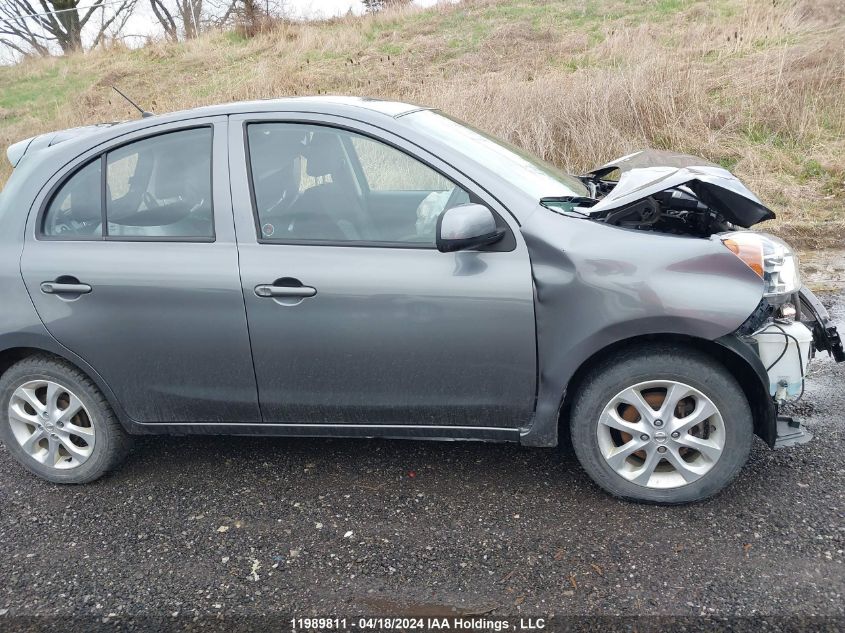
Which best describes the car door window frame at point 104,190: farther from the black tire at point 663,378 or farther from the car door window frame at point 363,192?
the black tire at point 663,378

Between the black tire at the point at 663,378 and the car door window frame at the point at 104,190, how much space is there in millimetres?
1811

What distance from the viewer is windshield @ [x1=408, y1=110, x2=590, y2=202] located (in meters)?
3.27

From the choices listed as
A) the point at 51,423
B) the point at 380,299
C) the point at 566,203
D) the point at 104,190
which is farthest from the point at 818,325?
the point at 51,423

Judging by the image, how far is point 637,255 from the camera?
→ 288cm

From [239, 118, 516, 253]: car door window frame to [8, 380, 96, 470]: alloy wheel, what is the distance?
1.32m

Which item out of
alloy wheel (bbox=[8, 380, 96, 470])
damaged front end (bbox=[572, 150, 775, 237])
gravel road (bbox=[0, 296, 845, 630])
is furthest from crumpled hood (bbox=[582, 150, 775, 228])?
alloy wheel (bbox=[8, 380, 96, 470])

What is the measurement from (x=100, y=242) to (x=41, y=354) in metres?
0.65

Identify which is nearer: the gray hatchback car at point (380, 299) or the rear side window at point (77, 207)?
the gray hatchback car at point (380, 299)

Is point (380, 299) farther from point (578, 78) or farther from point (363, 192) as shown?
point (578, 78)

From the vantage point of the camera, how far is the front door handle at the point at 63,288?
327cm

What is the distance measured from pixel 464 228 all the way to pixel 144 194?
1.57 metres

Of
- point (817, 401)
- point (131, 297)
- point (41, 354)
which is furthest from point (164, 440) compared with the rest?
point (817, 401)

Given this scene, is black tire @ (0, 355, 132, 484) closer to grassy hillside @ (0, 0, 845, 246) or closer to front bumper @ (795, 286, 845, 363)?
front bumper @ (795, 286, 845, 363)

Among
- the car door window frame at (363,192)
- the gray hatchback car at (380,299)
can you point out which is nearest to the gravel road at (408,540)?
the gray hatchback car at (380,299)
